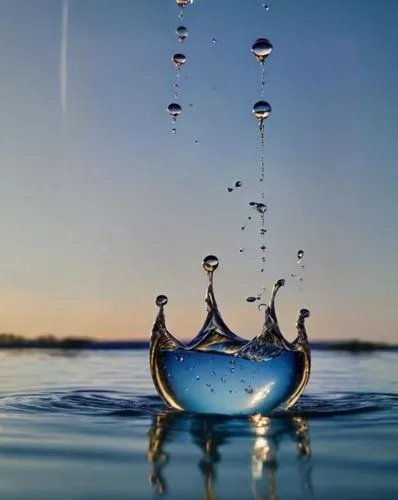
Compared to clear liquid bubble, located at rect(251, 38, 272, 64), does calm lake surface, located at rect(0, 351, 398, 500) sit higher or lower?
lower

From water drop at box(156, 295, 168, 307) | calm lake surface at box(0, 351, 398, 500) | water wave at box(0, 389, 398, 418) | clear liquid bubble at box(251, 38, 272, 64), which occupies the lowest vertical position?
calm lake surface at box(0, 351, 398, 500)

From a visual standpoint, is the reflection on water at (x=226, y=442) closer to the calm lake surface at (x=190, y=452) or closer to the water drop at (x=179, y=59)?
the calm lake surface at (x=190, y=452)

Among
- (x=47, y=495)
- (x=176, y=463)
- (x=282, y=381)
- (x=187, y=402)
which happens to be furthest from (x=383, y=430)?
(x=47, y=495)

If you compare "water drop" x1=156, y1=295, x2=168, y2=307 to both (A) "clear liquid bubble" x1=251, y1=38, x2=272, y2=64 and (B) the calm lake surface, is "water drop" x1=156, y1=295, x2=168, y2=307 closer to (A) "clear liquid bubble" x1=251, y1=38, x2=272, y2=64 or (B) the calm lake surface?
(B) the calm lake surface

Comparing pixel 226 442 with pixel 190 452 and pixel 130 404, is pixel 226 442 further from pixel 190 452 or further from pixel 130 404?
pixel 130 404

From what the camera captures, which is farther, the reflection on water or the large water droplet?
the large water droplet

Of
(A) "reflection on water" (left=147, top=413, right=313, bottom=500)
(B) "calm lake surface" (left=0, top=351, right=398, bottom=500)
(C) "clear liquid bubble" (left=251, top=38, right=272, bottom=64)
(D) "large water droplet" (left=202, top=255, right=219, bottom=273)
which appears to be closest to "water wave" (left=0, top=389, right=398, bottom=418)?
(B) "calm lake surface" (left=0, top=351, right=398, bottom=500)

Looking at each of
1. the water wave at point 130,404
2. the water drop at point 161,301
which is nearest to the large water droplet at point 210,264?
the water drop at point 161,301

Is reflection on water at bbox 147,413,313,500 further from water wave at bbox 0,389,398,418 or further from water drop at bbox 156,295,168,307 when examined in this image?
water drop at bbox 156,295,168,307
